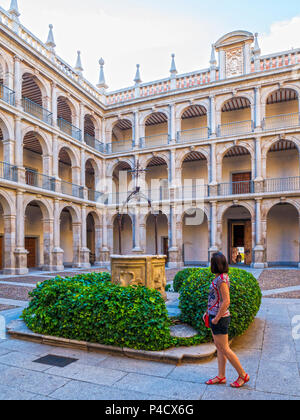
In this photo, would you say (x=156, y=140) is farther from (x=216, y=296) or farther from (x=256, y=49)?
(x=216, y=296)

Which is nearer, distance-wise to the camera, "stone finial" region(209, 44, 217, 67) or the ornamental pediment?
the ornamental pediment

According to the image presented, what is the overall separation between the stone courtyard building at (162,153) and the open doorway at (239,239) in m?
0.07

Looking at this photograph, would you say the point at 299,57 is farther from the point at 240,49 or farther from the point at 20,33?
the point at 20,33

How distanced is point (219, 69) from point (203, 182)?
7.55 metres

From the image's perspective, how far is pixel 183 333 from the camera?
462cm

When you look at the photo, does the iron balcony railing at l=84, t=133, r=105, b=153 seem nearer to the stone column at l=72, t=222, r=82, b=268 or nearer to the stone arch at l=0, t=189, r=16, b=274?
the stone column at l=72, t=222, r=82, b=268

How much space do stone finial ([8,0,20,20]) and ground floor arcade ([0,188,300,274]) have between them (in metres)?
8.97

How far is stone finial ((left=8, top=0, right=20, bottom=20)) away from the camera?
611 inches

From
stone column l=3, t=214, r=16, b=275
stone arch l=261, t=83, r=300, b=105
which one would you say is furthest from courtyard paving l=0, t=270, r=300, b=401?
stone arch l=261, t=83, r=300, b=105

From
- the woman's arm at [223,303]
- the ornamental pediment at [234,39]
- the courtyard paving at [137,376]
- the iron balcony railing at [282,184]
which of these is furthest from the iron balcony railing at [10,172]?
the ornamental pediment at [234,39]

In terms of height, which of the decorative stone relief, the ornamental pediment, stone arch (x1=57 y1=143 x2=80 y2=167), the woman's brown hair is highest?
the ornamental pediment

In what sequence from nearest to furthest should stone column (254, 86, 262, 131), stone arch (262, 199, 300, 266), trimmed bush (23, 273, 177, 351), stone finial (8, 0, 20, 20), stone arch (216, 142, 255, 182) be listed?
trimmed bush (23, 273, 177, 351) < stone finial (8, 0, 20, 20) < stone column (254, 86, 262, 131) < stone arch (216, 142, 255, 182) < stone arch (262, 199, 300, 266)

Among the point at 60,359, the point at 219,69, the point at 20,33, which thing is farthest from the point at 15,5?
the point at 60,359

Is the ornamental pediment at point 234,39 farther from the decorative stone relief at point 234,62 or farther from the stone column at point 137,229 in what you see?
the stone column at point 137,229
